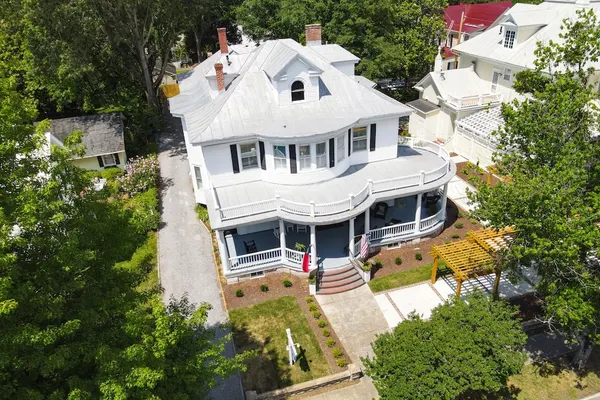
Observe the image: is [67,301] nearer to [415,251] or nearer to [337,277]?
[337,277]

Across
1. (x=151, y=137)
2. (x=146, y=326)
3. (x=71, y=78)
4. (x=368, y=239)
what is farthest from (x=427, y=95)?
(x=146, y=326)

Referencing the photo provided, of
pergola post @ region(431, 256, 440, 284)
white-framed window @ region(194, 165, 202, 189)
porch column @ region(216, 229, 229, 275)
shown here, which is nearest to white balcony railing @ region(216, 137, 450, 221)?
porch column @ region(216, 229, 229, 275)

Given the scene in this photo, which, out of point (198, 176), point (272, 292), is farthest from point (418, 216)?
point (198, 176)

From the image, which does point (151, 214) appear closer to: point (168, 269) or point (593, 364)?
point (168, 269)

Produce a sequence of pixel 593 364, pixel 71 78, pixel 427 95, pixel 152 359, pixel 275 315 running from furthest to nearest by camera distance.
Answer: pixel 427 95 < pixel 71 78 < pixel 275 315 < pixel 593 364 < pixel 152 359

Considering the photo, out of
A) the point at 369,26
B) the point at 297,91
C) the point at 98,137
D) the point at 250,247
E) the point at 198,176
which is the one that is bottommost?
the point at 250,247

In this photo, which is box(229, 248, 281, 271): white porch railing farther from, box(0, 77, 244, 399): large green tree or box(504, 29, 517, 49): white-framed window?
box(504, 29, 517, 49): white-framed window
